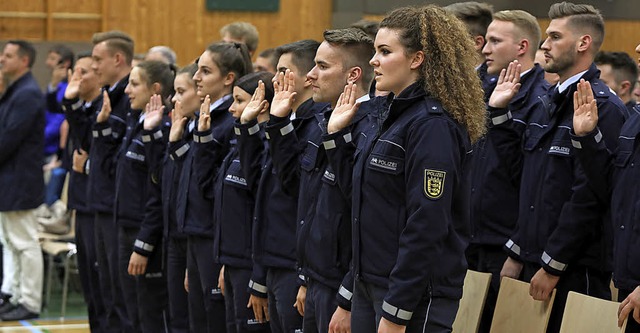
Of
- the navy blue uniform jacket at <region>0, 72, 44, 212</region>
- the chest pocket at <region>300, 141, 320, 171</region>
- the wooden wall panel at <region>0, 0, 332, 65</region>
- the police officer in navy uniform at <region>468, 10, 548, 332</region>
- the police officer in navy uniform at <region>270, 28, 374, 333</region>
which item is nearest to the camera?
the police officer in navy uniform at <region>270, 28, 374, 333</region>

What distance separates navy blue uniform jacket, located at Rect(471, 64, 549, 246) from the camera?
14.4 ft

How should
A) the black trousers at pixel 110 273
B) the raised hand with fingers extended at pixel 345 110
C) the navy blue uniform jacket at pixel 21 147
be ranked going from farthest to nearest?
the navy blue uniform jacket at pixel 21 147
the black trousers at pixel 110 273
the raised hand with fingers extended at pixel 345 110

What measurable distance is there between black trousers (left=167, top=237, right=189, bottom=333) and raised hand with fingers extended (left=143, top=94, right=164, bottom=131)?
26.3 inches

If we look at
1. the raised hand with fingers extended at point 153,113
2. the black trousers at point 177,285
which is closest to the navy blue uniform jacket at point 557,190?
the black trousers at point 177,285

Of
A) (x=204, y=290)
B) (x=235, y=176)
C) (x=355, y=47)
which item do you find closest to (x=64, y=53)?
(x=204, y=290)

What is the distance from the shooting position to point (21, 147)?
304 inches

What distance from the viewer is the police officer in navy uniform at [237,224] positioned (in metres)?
4.71

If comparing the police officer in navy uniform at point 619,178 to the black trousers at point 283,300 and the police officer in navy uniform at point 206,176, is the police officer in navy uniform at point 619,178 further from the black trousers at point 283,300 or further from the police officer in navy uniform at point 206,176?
the police officer in navy uniform at point 206,176

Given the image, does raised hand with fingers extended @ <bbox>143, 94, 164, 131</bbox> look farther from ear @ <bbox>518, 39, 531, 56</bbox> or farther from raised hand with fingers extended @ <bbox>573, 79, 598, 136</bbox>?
raised hand with fingers extended @ <bbox>573, 79, 598, 136</bbox>

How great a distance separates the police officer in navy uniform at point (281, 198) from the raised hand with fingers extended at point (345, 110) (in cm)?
51

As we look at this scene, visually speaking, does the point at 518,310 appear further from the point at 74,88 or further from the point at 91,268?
the point at 74,88

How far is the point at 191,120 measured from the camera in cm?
546

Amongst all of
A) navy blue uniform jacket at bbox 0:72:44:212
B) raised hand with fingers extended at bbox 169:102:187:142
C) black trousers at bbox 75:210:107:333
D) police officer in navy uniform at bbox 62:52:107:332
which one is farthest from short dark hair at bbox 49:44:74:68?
raised hand with fingers extended at bbox 169:102:187:142

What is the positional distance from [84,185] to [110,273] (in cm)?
74
